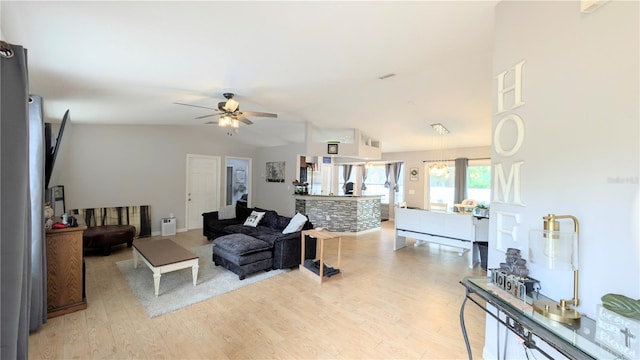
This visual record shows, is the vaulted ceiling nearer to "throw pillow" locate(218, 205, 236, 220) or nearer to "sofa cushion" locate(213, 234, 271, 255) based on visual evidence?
"sofa cushion" locate(213, 234, 271, 255)

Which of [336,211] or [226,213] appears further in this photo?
[336,211]

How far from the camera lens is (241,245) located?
12.8 feet

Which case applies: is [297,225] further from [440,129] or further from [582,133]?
[440,129]

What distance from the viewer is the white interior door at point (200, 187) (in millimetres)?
7129

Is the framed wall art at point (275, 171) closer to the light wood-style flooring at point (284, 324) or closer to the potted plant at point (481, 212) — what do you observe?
the light wood-style flooring at point (284, 324)

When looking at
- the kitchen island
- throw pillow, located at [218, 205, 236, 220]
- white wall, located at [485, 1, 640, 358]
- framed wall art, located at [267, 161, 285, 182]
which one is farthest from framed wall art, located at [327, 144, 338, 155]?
white wall, located at [485, 1, 640, 358]

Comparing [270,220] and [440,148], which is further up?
[440,148]

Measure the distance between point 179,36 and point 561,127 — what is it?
268 centimetres

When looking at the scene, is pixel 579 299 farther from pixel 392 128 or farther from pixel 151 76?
pixel 392 128

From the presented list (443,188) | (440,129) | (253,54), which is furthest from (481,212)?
(253,54)

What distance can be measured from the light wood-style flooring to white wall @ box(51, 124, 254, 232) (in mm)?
2551

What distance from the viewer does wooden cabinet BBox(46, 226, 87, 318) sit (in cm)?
269

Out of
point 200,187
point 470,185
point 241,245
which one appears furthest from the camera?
point 470,185

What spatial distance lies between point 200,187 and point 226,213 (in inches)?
70.2
